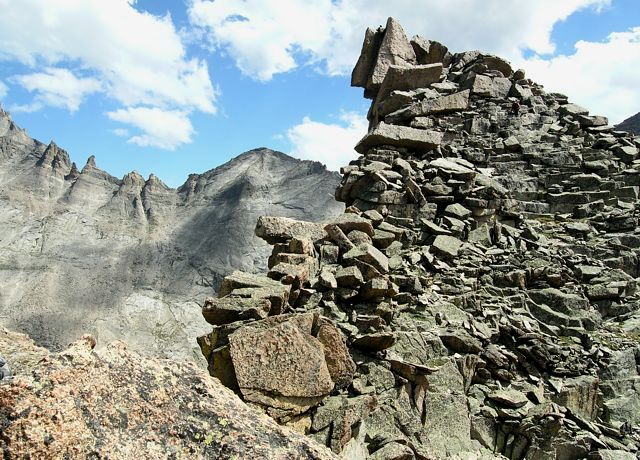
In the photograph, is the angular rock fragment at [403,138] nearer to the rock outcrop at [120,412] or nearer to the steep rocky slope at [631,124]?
the rock outcrop at [120,412]

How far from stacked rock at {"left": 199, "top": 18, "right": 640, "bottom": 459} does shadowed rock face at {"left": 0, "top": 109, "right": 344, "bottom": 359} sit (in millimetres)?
42746

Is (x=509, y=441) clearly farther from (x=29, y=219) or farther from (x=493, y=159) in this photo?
(x=29, y=219)

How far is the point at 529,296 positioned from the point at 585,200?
6252 millimetres

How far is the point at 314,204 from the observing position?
7206cm

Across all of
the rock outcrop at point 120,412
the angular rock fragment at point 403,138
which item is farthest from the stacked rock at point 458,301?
the rock outcrop at point 120,412

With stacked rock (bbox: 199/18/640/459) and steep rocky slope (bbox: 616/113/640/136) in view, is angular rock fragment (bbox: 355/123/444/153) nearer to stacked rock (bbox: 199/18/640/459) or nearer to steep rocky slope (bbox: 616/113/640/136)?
stacked rock (bbox: 199/18/640/459)

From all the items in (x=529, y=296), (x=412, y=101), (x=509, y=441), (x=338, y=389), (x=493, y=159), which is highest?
(x=412, y=101)

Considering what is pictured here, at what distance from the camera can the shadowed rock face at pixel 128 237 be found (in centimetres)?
5766

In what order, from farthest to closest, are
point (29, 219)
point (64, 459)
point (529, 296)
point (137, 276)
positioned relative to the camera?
point (29, 219) < point (137, 276) < point (529, 296) < point (64, 459)

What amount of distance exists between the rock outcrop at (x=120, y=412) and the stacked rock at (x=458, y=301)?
9.45ft

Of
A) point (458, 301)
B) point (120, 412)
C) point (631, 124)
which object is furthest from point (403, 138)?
point (631, 124)

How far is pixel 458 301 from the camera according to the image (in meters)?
11.7

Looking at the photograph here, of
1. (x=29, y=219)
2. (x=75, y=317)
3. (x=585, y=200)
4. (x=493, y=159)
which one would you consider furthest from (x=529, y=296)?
(x=29, y=219)

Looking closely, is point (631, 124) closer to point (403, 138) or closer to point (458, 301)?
point (403, 138)
